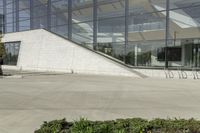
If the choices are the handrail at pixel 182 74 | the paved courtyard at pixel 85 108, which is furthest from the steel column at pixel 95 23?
the paved courtyard at pixel 85 108

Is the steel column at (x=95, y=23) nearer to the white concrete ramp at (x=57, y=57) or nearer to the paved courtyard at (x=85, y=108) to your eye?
the white concrete ramp at (x=57, y=57)

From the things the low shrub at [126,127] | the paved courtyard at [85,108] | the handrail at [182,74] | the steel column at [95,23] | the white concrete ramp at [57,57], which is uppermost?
the steel column at [95,23]

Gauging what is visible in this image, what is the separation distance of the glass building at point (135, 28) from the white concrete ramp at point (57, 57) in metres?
1.05

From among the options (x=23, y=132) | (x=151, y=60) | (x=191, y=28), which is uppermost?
(x=191, y=28)

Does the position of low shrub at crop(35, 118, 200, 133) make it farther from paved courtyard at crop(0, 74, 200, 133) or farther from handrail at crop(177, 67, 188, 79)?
handrail at crop(177, 67, 188, 79)

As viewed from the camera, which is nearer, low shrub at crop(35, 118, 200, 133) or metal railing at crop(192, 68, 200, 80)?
low shrub at crop(35, 118, 200, 133)

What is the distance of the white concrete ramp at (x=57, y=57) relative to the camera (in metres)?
37.4

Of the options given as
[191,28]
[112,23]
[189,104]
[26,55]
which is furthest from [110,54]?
[189,104]

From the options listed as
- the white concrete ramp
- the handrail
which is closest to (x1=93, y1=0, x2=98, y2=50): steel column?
the white concrete ramp

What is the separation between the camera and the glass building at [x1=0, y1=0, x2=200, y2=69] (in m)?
31.7

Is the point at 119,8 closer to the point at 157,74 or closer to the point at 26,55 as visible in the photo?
the point at 157,74

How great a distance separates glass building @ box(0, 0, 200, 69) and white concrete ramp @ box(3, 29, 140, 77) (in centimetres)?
105

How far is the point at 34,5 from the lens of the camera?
52.1 meters

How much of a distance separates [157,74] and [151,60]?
1.72m
